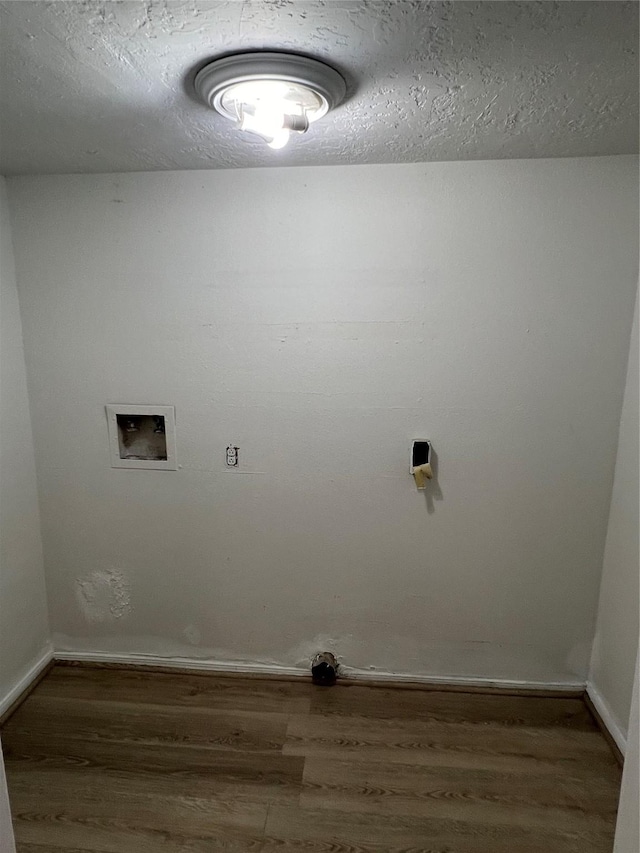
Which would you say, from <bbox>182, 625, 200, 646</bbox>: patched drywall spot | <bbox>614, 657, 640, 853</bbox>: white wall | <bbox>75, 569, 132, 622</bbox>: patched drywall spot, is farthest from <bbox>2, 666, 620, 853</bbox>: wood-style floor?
<bbox>614, 657, 640, 853</bbox>: white wall

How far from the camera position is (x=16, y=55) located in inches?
44.1

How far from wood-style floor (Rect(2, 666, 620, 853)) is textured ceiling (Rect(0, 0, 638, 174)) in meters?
2.07

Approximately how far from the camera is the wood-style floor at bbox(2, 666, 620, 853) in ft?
5.24

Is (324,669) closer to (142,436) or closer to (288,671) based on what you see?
(288,671)

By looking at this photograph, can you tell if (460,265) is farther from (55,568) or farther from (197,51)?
(55,568)

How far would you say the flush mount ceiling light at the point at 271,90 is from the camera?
113 cm

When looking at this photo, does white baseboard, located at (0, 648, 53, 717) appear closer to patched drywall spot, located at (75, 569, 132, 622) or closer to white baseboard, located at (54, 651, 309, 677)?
white baseboard, located at (54, 651, 309, 677)

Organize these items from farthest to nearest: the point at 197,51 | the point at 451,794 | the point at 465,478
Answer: the point at 465,478 < the point at 451,794 < the point at 197,51

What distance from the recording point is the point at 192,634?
2334 millimetres

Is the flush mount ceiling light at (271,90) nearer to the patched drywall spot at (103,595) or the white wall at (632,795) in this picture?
the white wall at (632,795)

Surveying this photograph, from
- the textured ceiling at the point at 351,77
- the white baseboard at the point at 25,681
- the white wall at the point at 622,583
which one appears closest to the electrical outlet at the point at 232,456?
the textured ceiling at the point at 351,77

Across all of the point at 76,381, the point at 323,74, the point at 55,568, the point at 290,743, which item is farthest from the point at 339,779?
the point at 323,74

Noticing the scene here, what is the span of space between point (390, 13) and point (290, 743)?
216cm

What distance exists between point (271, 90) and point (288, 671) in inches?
84.3
